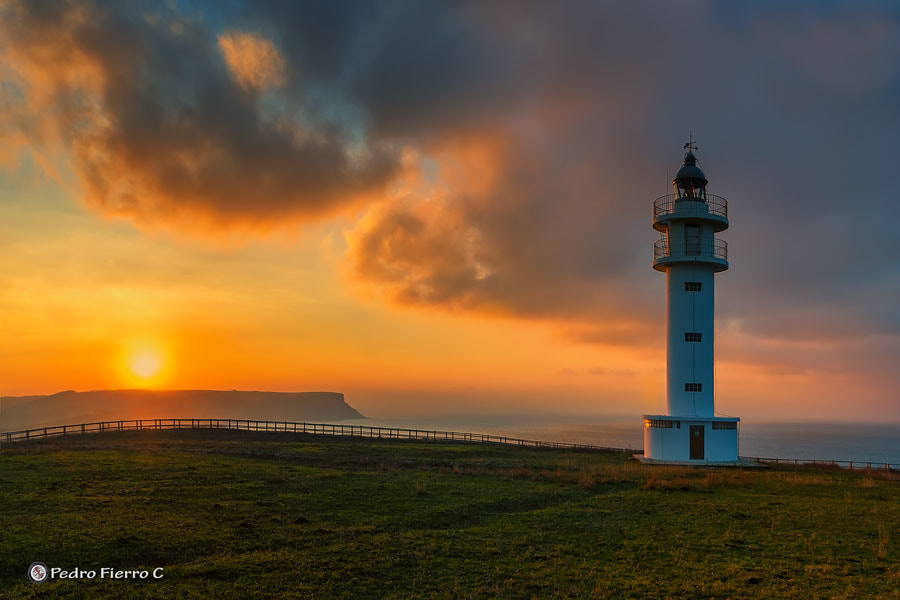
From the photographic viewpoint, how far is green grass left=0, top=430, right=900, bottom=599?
11242 mm

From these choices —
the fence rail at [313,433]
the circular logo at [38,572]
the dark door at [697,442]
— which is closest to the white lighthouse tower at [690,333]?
the dark door at [697,442]

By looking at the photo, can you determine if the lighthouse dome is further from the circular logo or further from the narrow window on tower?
the circular logo

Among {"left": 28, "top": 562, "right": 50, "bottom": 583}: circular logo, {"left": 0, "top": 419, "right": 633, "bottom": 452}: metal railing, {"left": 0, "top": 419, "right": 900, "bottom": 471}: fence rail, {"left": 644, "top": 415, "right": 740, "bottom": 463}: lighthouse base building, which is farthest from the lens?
{"left": 0, "top": 419, "right": 633, "bottom": 452}: metal railing

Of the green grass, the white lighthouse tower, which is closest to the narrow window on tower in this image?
the white lighthouse tower

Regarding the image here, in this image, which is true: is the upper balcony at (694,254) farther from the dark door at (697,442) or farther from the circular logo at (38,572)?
the circular logo at (38,572)

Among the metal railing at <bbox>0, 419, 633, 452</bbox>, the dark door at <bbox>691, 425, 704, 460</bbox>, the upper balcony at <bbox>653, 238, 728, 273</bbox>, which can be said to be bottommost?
the metal railing at <bbox>0, 419, 633, 452</bbox>

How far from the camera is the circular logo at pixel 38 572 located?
1110cm

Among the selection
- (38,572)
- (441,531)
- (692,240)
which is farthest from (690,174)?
(38,572)

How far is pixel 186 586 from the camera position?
35.1ft

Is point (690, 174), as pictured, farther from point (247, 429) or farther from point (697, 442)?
point (247, 429)

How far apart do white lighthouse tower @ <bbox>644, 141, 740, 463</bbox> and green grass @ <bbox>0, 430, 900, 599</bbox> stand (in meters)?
6.91

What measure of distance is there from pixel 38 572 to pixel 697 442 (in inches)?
1293

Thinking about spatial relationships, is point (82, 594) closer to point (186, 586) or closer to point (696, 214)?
point (186, 586)

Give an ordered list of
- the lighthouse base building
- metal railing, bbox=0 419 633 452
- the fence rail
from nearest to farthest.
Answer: the lighthouse base building < the fence rail < metal railing, bbox=0 419 633 452
